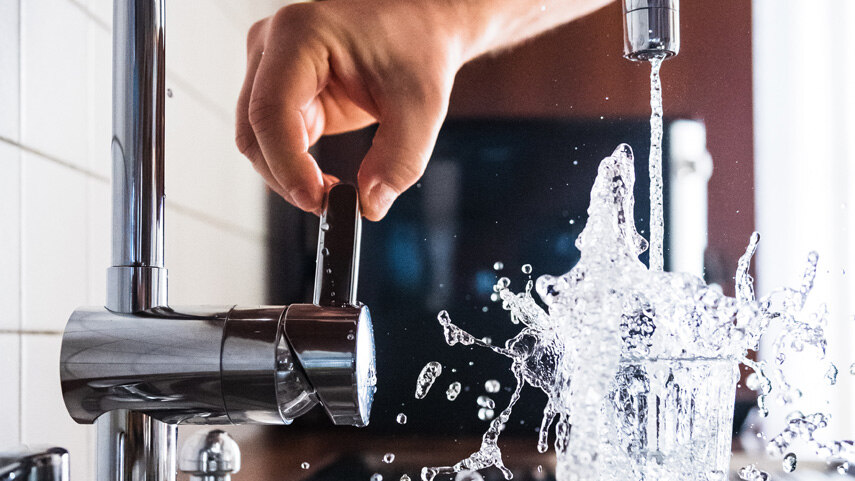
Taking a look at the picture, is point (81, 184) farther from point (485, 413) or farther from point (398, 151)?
point (485, 413)

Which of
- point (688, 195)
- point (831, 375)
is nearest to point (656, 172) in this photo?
point (688, 195)

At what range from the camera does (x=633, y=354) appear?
0.62 metres

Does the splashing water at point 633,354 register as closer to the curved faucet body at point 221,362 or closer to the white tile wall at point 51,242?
the curved faucet body at point 221,362

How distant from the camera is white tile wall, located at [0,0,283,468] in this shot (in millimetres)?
558

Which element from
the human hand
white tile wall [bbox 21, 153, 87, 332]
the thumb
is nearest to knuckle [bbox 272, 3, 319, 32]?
the human hand

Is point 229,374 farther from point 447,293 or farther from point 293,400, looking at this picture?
point 447,293

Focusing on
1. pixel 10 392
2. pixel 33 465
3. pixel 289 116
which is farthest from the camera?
pixel 289 116

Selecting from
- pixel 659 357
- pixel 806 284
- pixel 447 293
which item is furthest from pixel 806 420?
pixel 447 293

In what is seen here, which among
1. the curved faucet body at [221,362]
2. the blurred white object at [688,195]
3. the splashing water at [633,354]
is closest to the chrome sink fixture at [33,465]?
the curved faucet body at [221,362]

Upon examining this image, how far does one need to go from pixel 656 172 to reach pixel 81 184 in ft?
1.53

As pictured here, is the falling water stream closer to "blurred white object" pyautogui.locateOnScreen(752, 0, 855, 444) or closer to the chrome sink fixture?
"blurred white object" pyautogui.locateOnScreen(752, 0, 855, 444)

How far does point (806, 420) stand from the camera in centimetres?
76

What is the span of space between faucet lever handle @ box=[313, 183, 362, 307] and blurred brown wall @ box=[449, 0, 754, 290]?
285mm

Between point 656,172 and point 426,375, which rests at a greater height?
point 656,172
